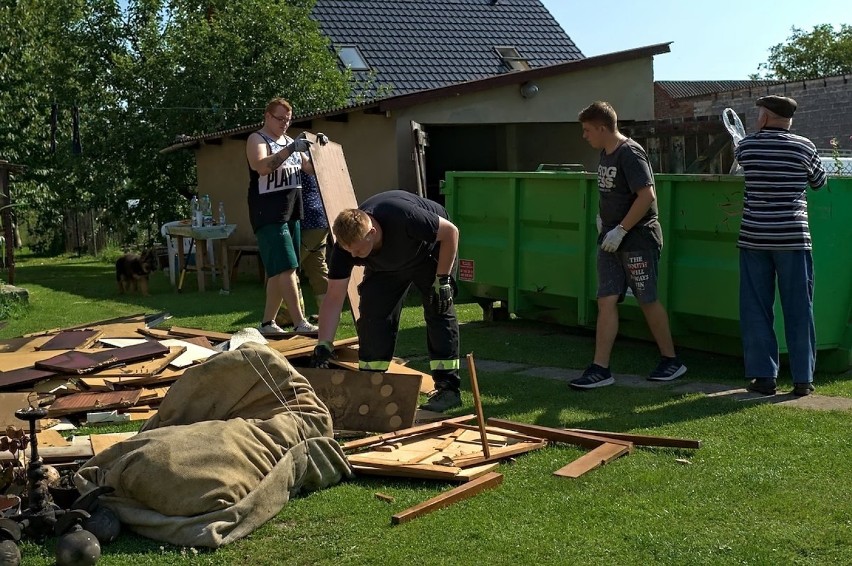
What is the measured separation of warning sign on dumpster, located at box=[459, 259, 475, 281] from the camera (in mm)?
10500

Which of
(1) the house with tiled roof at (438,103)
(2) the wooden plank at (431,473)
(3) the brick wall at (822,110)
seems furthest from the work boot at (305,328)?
(3) the brick wall at (822,110)

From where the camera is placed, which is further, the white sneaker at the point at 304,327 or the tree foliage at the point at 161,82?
the tree foliage at the point at 161,82

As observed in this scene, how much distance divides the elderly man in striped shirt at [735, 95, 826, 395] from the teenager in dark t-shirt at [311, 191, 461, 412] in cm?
201

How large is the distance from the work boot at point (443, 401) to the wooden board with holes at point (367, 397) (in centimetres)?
66

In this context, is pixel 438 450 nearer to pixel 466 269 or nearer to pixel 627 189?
pixel 627 189

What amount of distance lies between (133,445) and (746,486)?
2872 millimetres

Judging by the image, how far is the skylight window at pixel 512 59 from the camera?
27.9 metres

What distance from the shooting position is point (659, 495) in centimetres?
494

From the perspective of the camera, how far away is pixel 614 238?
730cm

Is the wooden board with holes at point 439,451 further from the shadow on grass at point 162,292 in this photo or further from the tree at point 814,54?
the tree at point 814,54

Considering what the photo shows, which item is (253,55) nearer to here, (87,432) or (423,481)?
(87,432)

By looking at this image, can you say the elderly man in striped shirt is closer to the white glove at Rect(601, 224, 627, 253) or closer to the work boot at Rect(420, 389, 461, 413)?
the white glove at Rect(601, 224, 627, 253)

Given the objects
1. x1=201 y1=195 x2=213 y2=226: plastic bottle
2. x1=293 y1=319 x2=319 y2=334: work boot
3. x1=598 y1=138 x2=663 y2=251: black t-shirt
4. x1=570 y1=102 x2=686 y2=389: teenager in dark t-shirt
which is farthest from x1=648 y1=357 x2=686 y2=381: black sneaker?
x1=201 y1=195 x2=213 y2=226: plastic bottle

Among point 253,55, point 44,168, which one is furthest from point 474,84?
point 44,168
